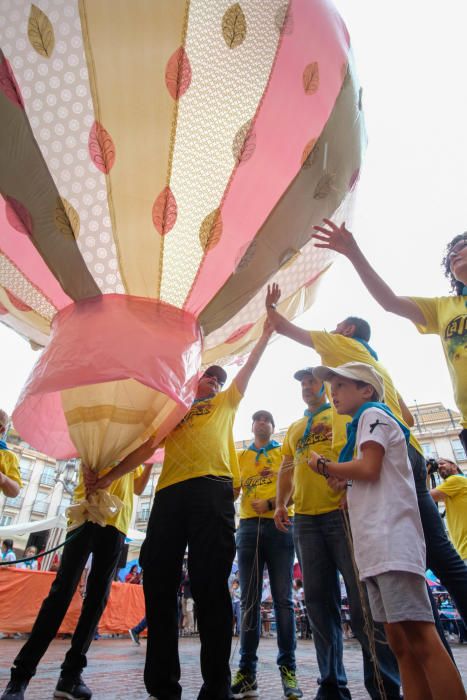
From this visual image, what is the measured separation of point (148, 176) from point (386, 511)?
199 cm

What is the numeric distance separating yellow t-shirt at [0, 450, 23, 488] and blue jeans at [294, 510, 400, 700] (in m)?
2.17

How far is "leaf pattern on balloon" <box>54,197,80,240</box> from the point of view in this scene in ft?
7.16

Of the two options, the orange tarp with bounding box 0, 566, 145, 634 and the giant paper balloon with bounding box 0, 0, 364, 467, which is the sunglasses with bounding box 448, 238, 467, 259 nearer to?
the giant paper balloon with bounding box 0, 0, 364, 467

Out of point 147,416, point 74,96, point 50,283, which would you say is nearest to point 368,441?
point 147,416

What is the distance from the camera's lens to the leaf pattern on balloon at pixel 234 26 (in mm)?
2125

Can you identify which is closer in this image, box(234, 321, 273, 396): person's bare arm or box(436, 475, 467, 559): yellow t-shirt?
box(234, 321, 273, 396): person's bare arm

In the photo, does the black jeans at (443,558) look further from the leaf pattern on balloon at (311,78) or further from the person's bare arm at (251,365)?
Answer: the leaf pattern on balloon at (311,78)

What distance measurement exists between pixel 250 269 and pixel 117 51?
1.30m

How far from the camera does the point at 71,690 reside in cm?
239

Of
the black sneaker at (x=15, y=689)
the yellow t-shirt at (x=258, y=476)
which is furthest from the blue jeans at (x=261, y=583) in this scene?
the black sneaker at (x=15, y=689)

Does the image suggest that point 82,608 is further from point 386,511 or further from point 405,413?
point 405,413

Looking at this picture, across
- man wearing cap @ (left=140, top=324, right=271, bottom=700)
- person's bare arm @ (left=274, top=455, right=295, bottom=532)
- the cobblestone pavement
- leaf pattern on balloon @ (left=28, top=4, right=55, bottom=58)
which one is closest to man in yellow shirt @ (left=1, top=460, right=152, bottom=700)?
the cobblestone pavement

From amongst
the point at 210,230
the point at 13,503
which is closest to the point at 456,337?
the point at 210,230

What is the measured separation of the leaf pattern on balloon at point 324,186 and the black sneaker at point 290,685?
304 cm
